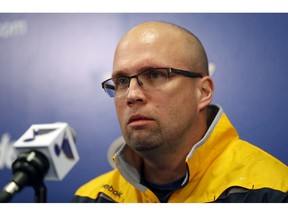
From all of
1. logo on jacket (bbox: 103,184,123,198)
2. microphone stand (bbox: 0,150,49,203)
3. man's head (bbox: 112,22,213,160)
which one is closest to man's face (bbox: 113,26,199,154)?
man's head (bbox: 112,22,213,160)

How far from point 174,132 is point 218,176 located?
15 cm

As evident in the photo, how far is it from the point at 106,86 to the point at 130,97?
0.50ft

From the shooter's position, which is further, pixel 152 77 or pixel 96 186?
pixel 96 186

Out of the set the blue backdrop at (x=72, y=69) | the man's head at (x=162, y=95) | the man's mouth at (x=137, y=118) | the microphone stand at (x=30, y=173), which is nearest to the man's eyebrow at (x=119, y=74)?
the man's head at (x=162, y=95)

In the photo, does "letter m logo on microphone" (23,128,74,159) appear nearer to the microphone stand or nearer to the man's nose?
the microphone stand

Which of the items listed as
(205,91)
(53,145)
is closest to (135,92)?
(205,91)

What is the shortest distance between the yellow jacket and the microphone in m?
0.32

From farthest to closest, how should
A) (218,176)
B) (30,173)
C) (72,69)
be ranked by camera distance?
(72,69) → (218,176) → (30,173)

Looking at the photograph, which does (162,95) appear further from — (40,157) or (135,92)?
(40,157)

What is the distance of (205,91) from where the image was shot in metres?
0.85

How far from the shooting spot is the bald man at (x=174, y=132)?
0.72 m

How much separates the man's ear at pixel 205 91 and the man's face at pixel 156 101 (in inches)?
0.8

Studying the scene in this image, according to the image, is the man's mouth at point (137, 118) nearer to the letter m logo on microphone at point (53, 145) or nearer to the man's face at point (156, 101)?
the man's face at point (156, 101)

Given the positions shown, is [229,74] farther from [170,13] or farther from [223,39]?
[170,13]
